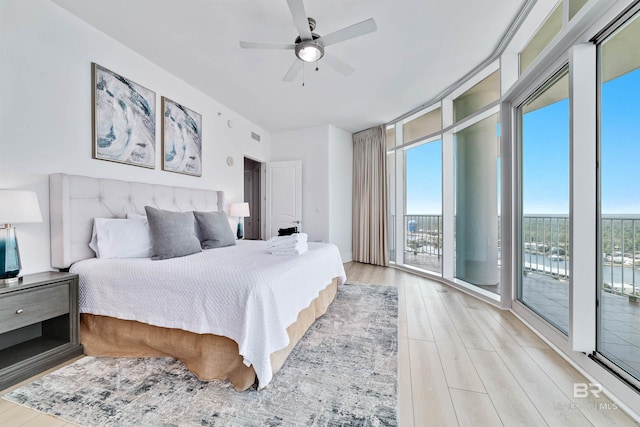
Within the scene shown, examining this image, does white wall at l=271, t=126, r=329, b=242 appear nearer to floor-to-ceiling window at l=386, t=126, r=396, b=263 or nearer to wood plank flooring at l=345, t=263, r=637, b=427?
floor-to-ceiling window at l=386, t=126, r=396, b=263

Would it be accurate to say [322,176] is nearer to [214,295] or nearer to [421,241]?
[421,241]

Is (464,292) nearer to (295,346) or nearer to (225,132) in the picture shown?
(295,346)

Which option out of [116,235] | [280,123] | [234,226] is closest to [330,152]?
[280,123]

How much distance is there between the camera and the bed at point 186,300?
1504 mm

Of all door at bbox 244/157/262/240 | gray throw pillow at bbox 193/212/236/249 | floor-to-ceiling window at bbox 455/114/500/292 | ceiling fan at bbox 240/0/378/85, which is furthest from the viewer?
door at bbox 244/157/262/240

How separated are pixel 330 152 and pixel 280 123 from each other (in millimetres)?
1112

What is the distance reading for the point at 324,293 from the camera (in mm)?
2664

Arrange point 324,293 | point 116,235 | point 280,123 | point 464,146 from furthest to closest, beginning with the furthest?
point 280,123, point 464,146, point 324,293, point 116,235

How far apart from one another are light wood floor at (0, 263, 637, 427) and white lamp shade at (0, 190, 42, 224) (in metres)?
1.06

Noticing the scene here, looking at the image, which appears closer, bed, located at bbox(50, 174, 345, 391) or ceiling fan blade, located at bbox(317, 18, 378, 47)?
bed, located at bbox(50, 174, 345, 391)

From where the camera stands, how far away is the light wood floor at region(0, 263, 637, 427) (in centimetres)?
130

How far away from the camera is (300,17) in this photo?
191cm

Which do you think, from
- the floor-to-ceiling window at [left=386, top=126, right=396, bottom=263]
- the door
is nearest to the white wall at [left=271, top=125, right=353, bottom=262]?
the floor-to-ceiling window at [left=386, top=126, right=396, bottom=263]

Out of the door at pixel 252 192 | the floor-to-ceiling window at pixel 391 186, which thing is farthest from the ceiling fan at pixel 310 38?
the door at pixel 252 192
